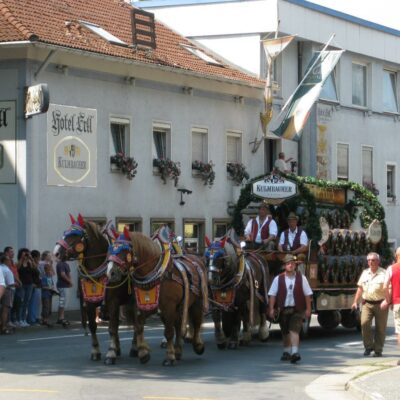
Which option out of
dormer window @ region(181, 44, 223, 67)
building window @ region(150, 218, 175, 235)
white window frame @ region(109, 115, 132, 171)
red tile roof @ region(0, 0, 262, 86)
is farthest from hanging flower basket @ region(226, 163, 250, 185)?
white window frame @ region(109, 115, 132, 171)

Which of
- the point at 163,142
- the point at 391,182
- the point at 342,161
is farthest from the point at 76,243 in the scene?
the point at 391,182

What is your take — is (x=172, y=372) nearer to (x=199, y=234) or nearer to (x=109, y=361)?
(x=109, y=361)

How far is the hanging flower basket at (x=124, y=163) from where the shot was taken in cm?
3234

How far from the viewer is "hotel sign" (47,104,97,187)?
1187 inches

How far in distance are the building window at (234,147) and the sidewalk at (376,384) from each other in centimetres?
2089

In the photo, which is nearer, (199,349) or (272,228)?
(199,349)

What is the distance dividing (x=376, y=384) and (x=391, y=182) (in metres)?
33.4

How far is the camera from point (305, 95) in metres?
37.9

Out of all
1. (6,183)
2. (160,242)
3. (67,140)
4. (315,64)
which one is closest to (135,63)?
(67,140)

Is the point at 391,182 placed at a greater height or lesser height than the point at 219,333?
greater

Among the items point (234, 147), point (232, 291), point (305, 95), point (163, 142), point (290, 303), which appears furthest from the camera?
point (234, 147)

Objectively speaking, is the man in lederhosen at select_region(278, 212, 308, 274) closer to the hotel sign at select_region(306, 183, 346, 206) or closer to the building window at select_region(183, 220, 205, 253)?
the hotel sign at select_region(306, 183, 346, 206)

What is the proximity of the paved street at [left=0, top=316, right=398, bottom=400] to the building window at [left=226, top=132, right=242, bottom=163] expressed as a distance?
1557 centimetres

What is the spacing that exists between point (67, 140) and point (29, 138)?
150 cm
